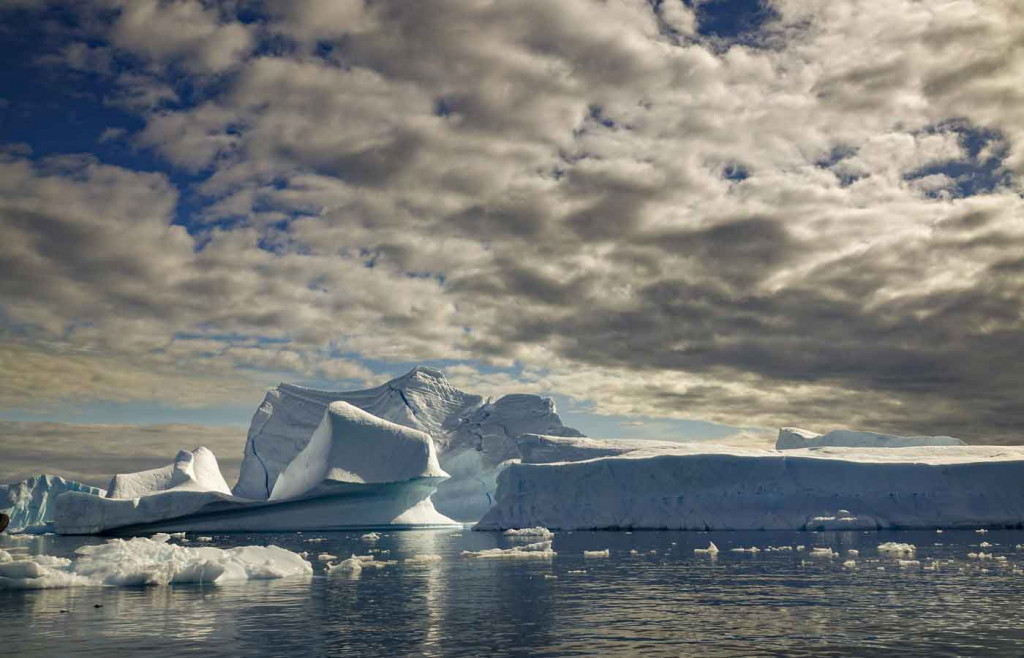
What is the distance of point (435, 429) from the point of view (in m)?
57.4

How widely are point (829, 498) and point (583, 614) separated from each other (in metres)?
24.4

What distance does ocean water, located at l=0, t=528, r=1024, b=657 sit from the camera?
30.2ft

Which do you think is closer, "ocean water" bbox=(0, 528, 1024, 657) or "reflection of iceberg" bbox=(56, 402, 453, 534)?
"ocean water" bbox=(0, 528, 1024, 657)

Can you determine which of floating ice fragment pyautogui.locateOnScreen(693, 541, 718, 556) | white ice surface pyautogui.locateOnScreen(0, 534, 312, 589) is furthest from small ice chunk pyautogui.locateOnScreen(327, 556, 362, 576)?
floating ice fragment pyautogui.locateOnScreen(693, 541, 718, 556)

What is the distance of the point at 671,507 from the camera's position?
34.4 meters

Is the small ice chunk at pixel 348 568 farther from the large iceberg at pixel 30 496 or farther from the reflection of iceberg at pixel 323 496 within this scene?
the large iceberg at pixel 30 496

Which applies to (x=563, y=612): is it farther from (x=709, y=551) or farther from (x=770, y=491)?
(x=770, y=491)

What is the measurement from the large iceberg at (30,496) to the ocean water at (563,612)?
1975 inches

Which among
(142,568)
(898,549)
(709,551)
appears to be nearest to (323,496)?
(709,551)

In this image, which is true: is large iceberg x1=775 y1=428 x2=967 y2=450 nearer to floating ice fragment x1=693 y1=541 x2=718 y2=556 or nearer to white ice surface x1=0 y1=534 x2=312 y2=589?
floating ice fragment x1=693 y1=541 x2=718 y2=556

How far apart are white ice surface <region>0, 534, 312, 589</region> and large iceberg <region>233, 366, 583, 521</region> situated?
115 feet

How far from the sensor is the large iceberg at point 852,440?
4956 centimetres

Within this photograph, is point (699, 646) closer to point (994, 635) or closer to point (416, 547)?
point (994, 635)

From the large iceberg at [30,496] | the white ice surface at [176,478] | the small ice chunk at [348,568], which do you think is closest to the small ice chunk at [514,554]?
the small ice chunk at [348,568]
